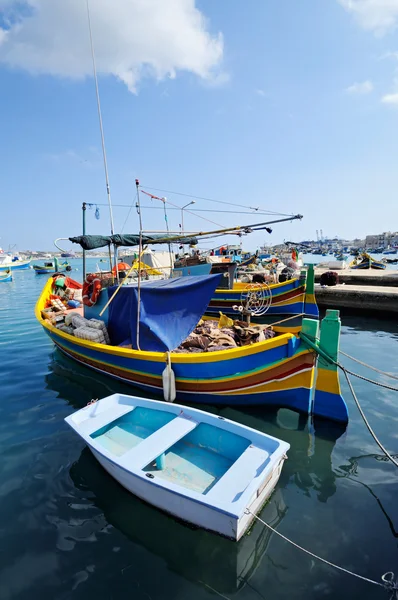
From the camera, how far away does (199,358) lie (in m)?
6.08

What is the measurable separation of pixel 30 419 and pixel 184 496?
4.62 metres

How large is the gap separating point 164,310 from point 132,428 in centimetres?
270

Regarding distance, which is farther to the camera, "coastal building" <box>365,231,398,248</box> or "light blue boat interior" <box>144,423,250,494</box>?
"coastal building" <box>365,231,398,248</box>

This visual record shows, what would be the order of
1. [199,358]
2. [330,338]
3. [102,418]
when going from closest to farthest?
[102,418]
[330,338]
[199,358]

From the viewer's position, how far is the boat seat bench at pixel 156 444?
385cm

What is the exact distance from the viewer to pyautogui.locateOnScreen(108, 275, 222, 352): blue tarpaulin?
22.5ft

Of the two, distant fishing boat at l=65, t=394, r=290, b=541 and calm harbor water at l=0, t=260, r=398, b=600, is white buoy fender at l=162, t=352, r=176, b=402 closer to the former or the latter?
distant fishing boat at l=65, t=394, r=290, b=541

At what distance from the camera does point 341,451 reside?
5.12 m

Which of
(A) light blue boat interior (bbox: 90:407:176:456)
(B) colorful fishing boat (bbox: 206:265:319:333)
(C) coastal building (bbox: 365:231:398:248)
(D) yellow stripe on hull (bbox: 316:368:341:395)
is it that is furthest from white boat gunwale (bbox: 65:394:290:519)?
(C) coastal building (bbox: 365:231:398:248)

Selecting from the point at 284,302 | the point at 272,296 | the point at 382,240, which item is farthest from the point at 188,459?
the point at 382,240

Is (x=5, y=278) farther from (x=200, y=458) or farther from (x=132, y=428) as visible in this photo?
(x=200, y=458)

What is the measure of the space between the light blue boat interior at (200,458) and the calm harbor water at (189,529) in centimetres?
49

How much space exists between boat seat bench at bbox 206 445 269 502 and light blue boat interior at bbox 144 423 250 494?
388 millimetres

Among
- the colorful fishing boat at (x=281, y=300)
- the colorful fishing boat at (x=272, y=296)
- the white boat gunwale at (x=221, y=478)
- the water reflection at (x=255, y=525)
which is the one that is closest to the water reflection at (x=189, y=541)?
the water reflection at (x=255, y=525)
